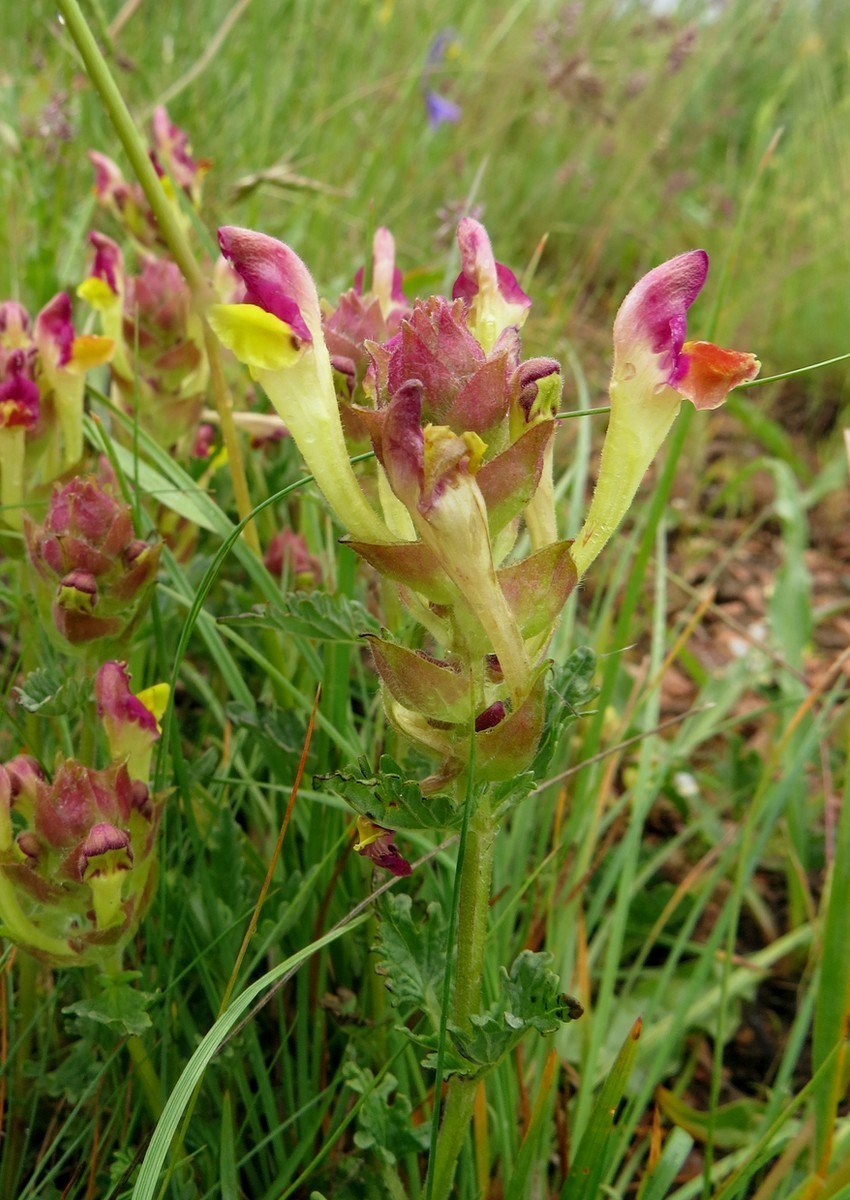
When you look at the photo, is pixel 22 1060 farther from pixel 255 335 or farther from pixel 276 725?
pixel 255 335

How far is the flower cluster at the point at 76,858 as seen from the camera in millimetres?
803

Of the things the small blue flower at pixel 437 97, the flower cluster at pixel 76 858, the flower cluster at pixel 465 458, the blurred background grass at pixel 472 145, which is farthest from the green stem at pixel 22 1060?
the small blue flower at pixel 437 97

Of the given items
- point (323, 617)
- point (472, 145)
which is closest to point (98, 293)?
point (323, 617)

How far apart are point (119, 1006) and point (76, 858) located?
0.39 ft

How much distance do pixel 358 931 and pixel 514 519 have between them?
576mm

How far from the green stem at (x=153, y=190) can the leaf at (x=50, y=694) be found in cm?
28

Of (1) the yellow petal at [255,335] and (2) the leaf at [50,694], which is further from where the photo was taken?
(2) the leaf at [50,694]

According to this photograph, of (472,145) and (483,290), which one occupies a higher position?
(472,145)

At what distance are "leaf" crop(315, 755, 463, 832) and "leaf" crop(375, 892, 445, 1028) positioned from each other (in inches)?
5.0

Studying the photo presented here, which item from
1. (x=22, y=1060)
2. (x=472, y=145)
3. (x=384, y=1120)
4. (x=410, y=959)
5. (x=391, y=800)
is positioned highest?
(x=472, y=145)

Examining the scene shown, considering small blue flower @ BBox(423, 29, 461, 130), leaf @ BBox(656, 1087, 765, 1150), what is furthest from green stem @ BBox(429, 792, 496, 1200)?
small blue flower @ BBox(423, 29, 461, 130)

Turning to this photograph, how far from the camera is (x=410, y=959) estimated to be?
0.75m

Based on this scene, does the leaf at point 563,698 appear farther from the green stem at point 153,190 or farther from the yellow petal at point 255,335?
the green stem at point 153,190

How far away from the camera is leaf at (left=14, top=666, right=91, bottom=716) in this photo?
88 centimetres
